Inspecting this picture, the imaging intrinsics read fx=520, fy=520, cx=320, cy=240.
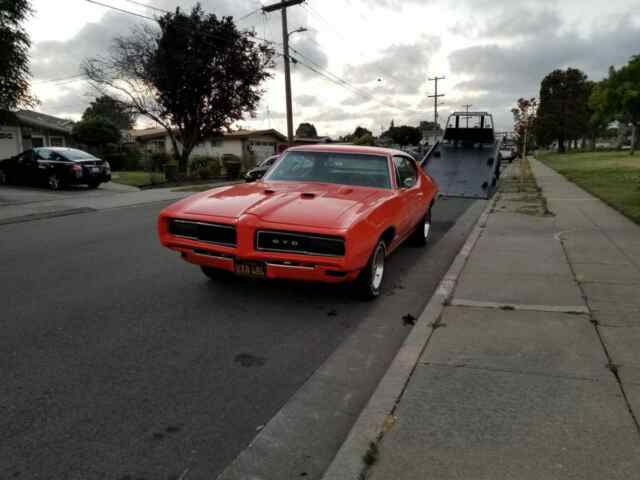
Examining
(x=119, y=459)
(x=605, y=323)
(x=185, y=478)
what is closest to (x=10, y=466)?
(x=119, y=459)

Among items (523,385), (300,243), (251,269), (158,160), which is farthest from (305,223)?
(158,160)

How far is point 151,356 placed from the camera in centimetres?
402

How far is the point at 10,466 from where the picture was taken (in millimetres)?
2652

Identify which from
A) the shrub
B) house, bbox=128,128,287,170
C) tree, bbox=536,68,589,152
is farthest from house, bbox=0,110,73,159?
tree, bbox=536,68,589,152

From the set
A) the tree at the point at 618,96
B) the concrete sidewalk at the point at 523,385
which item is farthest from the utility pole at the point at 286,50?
the tree at the point at 618,96

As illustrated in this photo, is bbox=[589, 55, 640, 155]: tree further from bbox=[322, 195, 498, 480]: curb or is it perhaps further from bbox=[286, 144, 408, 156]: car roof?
bbox=[322, 195, 498, 480]: curb

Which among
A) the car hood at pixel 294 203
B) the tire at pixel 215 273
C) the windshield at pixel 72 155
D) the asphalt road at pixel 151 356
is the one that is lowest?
the asphalt road at pixel 151 356

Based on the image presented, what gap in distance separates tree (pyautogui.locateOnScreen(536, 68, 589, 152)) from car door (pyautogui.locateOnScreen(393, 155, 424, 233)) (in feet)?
255

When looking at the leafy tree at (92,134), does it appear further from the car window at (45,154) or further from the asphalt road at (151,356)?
the asphalt road at (151,356)

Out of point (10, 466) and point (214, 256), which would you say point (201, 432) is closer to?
point (10, 466)

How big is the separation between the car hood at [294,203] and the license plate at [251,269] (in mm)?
430

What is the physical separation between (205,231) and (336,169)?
6.74ft

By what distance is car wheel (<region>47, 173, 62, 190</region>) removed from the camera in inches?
761

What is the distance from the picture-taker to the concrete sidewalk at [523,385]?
257cm
